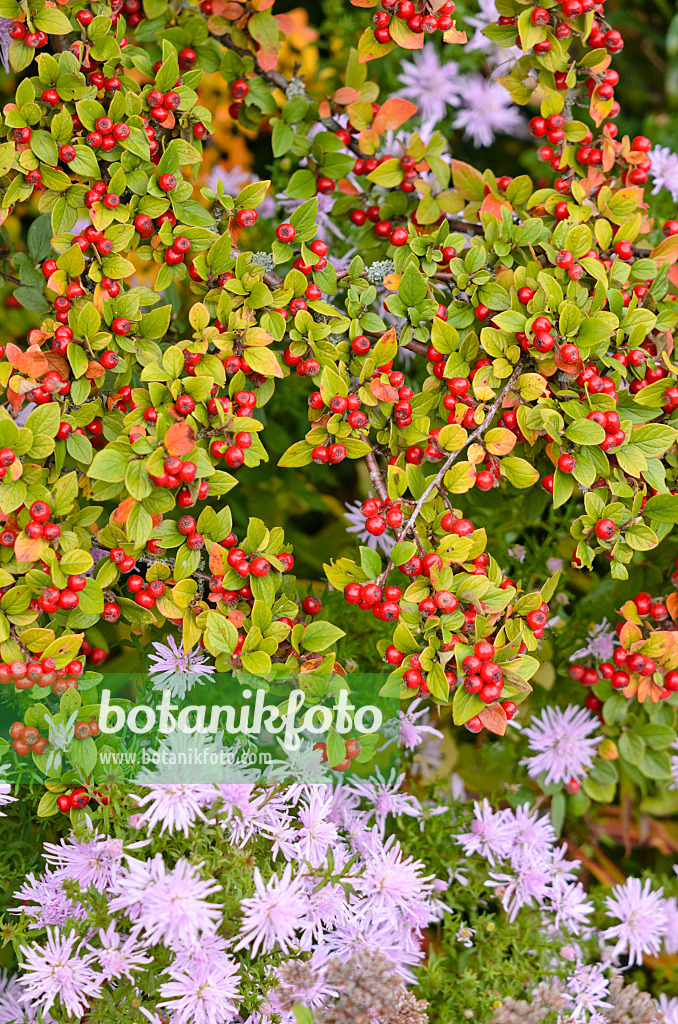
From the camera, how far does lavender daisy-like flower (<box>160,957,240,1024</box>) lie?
0.66 m

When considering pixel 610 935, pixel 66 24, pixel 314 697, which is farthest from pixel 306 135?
pixel 610 935

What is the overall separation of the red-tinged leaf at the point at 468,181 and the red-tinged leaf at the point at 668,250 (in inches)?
7.5

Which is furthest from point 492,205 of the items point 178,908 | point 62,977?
point 62,977

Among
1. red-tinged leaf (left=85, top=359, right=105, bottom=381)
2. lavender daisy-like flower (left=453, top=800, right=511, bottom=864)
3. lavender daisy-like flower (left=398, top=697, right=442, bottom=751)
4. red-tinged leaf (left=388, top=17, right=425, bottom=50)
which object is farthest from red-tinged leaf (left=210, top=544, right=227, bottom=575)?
red-tinged leaf (left=388, top=17, right=425, bottom=50)

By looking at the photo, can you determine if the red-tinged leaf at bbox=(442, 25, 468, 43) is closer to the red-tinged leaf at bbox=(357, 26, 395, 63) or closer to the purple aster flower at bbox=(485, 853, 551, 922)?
the red-tinged leaf at bbox=(357, 26, 395, 63)

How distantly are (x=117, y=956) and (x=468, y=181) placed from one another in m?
0.80

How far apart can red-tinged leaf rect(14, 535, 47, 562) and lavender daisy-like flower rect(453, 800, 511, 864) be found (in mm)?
530

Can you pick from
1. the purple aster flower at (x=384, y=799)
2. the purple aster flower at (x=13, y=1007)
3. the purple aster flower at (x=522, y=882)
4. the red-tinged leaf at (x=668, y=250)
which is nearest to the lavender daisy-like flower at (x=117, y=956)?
the purple aster flower at (x=13, y=1007)

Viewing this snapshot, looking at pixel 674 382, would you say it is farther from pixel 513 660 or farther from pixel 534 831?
pixel 534 831

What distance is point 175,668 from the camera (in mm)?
798

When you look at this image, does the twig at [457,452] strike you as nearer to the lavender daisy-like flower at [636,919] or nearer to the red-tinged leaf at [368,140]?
the red-tinged leaf at [368,140]

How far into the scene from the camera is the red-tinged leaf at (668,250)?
819 mm

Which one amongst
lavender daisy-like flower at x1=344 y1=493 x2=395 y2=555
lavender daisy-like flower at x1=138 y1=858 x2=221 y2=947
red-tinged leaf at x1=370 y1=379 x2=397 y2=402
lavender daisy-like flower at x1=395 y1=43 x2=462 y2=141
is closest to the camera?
lavender daisy-like flower at x1=138 y1=858 x2=221 y2=947

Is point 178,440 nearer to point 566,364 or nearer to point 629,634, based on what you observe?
point 566,364
